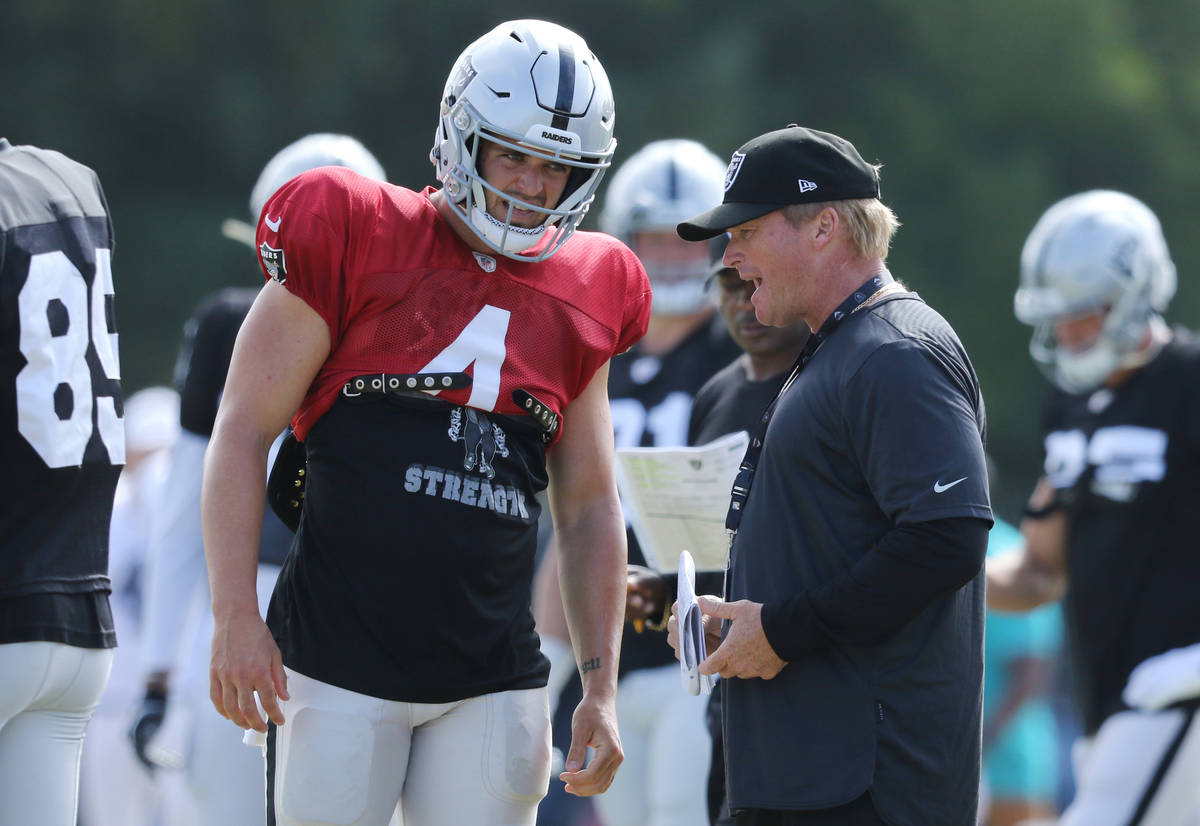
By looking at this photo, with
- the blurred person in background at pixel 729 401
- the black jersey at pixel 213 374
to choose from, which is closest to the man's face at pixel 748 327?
the blurred person in background at pixel 729 401

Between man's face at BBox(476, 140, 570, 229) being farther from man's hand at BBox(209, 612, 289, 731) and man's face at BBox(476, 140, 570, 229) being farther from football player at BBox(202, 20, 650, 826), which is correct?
man's hand at BBox(209, 612, 289, 731)

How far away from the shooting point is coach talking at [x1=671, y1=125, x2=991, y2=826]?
288 centimetres

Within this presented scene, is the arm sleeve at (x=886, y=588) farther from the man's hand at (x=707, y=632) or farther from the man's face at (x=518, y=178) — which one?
the man's face at (x=518, y=178)

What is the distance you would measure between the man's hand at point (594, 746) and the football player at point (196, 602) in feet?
4.36

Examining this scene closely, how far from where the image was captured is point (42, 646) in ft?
10.5

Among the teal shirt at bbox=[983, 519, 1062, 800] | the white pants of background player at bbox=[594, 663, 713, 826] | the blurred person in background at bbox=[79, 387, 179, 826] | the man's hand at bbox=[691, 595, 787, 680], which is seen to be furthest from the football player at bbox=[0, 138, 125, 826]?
the teal shirt at bbox=[983, 519, 1062, 800]

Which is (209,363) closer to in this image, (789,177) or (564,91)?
(564,91)

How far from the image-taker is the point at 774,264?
10.5 feet

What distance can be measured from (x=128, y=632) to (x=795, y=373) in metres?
5.15

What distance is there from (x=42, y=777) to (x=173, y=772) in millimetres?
1639

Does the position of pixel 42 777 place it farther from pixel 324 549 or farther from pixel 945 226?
pixel 945 226

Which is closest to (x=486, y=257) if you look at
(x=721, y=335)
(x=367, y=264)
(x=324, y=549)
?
(x=367, y=264)

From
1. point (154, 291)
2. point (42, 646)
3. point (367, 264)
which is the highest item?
point (154, 291)

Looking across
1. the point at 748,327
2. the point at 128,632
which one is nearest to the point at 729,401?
the point at 748,327
